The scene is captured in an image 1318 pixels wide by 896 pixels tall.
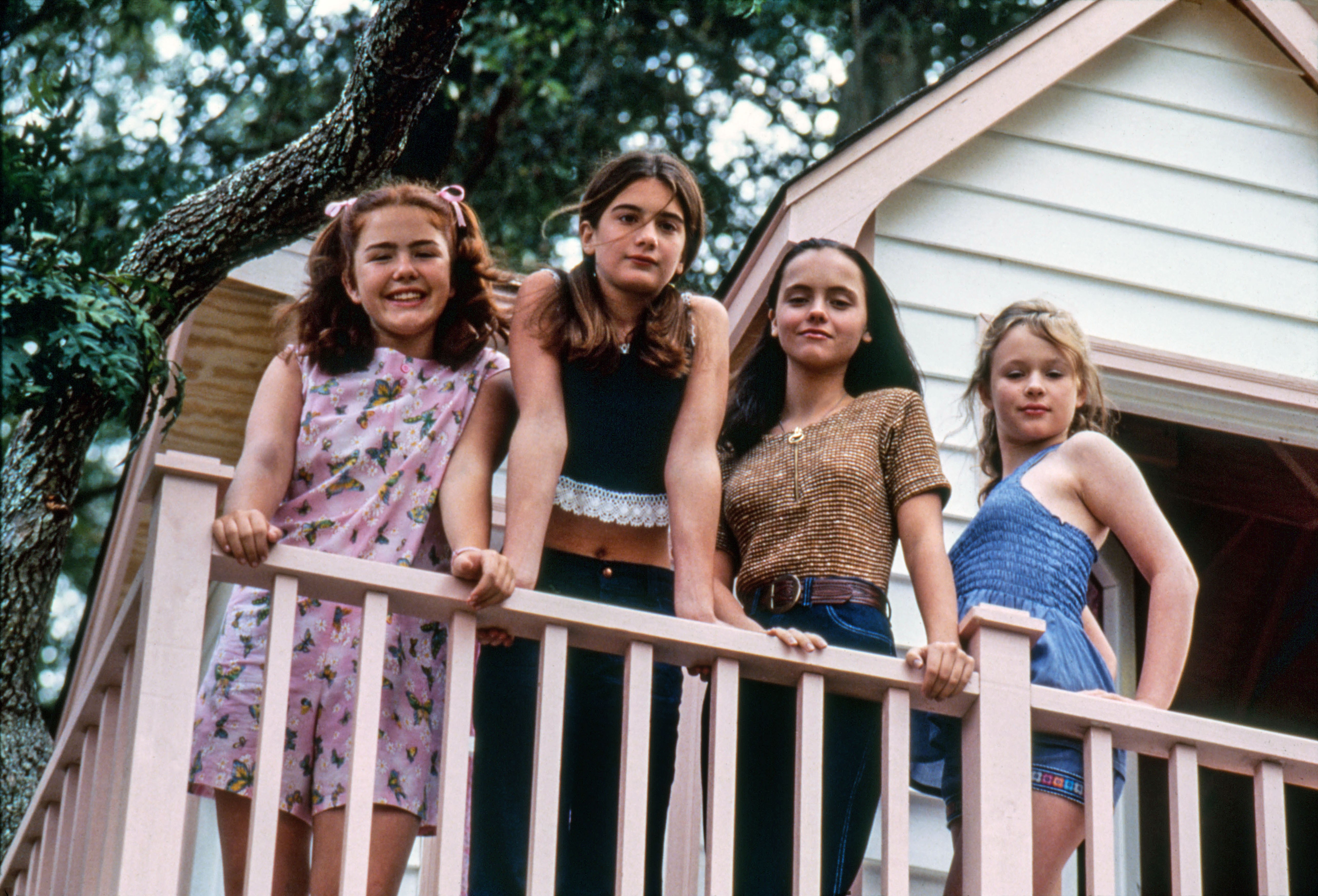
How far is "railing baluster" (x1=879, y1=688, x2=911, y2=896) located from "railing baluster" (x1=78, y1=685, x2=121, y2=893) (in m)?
1.49

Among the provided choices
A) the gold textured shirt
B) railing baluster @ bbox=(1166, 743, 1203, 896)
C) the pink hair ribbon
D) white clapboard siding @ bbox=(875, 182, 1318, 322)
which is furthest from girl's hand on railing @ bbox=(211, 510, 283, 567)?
white clapboard siding @ bbox=(875, 182, 1318, 322)

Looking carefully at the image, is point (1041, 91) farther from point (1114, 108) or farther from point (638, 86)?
point (638, 86)

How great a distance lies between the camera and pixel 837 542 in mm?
3467

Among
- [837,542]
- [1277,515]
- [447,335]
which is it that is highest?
[1277,515]

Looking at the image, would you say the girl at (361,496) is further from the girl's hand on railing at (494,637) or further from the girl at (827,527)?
the girl at (827,527)

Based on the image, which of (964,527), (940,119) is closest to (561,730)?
(964,527)

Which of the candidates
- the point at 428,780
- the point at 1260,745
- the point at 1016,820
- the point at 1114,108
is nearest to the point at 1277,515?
the point at 1114,108

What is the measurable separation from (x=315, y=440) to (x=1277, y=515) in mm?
4718

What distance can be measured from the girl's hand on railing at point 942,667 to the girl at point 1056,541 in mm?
394

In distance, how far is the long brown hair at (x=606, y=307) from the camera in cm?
337

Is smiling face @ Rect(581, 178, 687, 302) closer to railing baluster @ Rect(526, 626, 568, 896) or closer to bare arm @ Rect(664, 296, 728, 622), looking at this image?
bare arm @ Rect(664, 296, 728, 622)

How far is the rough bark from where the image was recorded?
5.23m

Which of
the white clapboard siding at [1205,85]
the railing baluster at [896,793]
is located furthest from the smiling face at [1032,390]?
the white clapboard siding at [1205,85]

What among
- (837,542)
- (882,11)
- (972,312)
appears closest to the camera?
(837,542)
